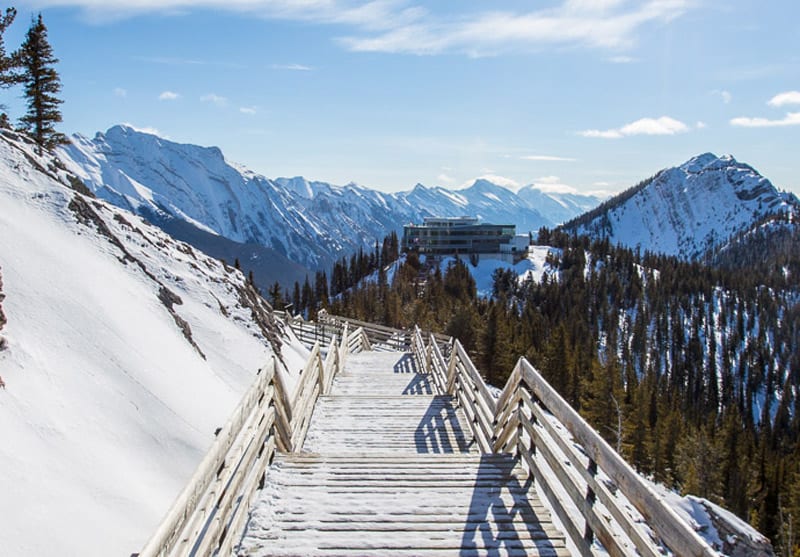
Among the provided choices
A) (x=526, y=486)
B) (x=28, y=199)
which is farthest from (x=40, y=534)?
(x=28, y=199)

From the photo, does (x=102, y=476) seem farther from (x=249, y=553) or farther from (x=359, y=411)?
(x=359, y=411)

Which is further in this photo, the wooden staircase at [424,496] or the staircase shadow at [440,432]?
the staircase shadow at [440,432]

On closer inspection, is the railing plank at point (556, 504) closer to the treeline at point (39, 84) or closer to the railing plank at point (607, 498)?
the railing plank at point (607, 498)

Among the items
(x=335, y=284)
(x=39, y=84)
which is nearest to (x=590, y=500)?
(x=39, y=84)

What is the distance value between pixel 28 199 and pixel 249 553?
10740mm

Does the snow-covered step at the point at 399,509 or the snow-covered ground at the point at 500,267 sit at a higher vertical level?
the snow-covered step at the point at 399,509

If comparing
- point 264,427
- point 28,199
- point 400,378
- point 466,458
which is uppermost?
point 28,199

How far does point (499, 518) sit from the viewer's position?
4.86 metres

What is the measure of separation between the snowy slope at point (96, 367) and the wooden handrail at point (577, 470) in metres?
4.43

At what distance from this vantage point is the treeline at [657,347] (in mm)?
52438

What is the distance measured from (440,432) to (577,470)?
4776 mm

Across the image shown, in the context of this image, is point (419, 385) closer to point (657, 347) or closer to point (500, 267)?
point (500, 267)

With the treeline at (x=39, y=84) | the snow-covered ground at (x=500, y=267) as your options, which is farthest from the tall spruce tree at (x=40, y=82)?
the snow-covered ground at (x=500, y=267)

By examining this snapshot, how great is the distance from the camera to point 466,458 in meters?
6.30
